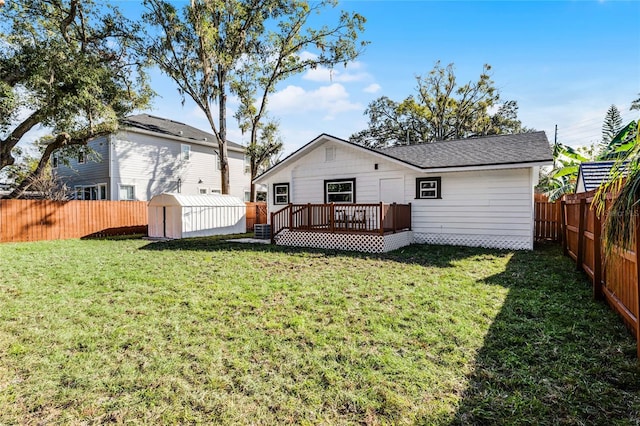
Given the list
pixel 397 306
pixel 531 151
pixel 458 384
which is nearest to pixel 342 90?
pixel 531 151

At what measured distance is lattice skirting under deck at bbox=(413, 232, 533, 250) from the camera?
1018 centimetres

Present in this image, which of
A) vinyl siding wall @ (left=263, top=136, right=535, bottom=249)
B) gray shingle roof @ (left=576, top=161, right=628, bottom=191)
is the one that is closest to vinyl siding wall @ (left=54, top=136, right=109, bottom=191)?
vinyl siding wall @ (left=263, top=136, right=535, bottom=249)

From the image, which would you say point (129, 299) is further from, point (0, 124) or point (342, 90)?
point (342, 90)

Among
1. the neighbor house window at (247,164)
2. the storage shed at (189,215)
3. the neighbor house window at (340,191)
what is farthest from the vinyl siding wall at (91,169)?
the neighbor house window at (340,191)

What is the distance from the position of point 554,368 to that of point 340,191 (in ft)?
34.6

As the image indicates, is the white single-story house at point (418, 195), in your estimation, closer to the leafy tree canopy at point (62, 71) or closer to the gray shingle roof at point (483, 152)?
the gray shingle roof at point (483, 152)

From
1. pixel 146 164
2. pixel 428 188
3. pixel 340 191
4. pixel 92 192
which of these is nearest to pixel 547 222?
pixel 428 188

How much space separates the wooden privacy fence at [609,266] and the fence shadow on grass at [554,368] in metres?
0.21

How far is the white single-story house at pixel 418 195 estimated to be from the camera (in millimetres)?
10195

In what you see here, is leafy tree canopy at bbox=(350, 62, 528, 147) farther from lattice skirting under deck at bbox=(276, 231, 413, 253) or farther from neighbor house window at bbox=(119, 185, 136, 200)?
neighbor house window at bbox=(119, 185, 136, 200)

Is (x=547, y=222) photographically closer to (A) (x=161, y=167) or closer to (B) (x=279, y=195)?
(B) (x=279, y=195)

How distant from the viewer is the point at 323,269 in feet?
24.6

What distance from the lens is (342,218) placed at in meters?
11.8

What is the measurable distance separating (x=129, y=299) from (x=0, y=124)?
545 inches
